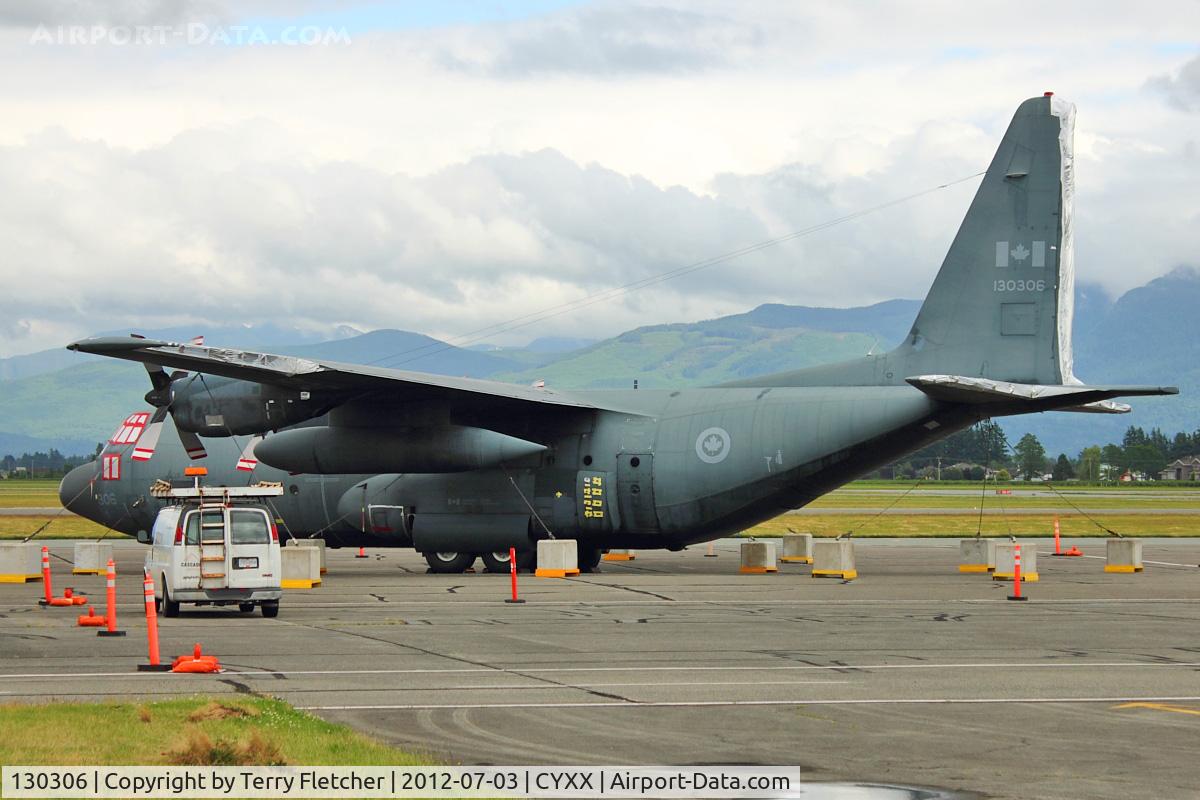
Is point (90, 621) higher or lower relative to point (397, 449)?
lower

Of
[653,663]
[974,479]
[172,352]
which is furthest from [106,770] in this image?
[974,479]

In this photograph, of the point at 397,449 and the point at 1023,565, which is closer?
the point at 1023,565

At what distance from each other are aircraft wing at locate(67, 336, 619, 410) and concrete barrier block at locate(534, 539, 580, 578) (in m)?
3.22

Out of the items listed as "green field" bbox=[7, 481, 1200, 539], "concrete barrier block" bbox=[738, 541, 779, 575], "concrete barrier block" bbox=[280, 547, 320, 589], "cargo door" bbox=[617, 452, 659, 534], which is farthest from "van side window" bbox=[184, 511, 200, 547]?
"green field" bbox=[7, 481, 1200, 539]

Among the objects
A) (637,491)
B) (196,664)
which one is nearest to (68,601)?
(196,664)

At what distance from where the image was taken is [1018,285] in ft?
102

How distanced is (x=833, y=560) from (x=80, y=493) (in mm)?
20078

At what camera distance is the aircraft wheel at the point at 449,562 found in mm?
35081

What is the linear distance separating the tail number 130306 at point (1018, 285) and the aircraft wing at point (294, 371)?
31.8 ft

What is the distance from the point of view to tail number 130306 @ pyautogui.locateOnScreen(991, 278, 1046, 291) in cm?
3100

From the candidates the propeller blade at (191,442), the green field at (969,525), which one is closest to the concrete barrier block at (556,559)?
the propeller blade at (191,442)

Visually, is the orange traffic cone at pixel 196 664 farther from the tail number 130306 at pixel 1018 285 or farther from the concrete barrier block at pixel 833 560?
the tail number 130306 at pixel 1018 285

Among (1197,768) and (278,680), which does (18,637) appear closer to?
(278,680)

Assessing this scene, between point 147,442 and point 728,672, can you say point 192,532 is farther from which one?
point 147,442
